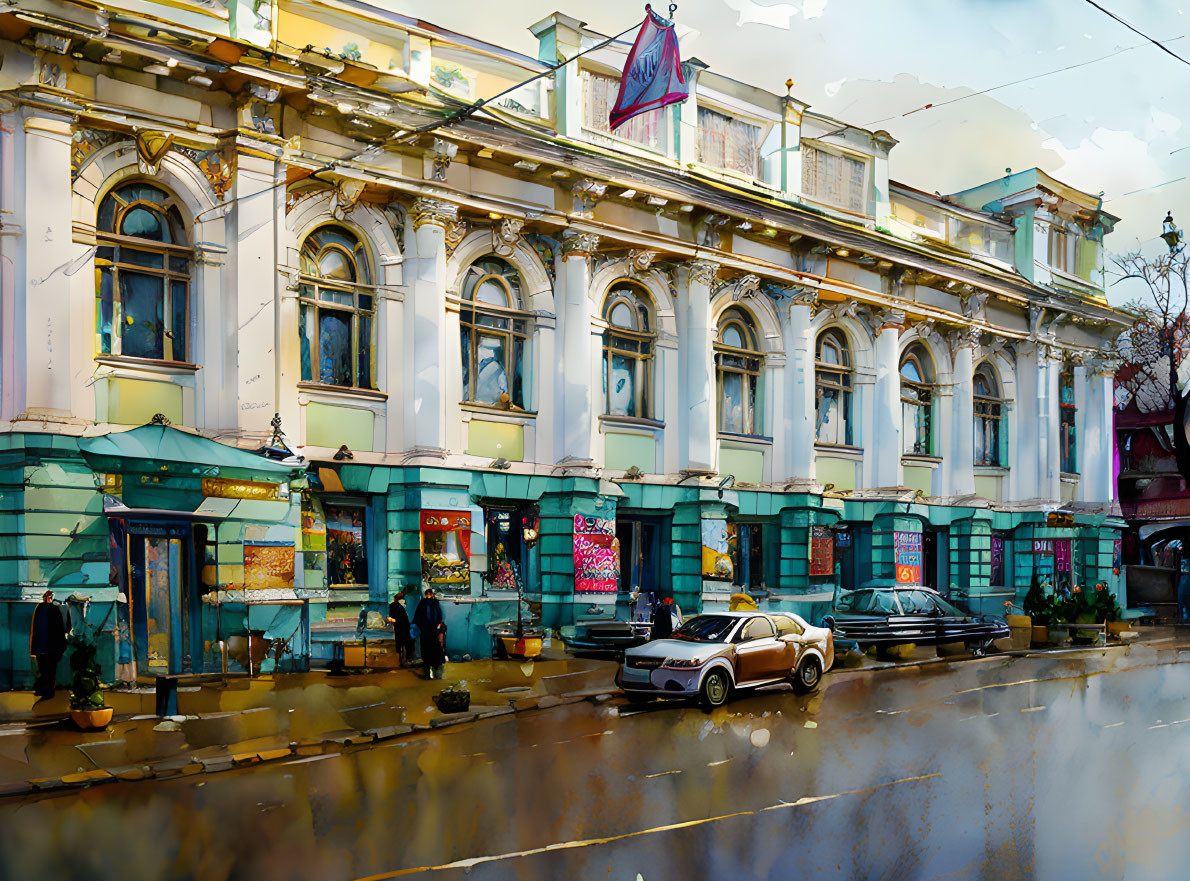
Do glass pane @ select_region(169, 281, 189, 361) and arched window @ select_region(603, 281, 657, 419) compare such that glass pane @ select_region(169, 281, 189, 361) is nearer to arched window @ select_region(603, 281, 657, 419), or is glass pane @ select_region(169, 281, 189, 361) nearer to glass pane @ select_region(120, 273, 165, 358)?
glass pane @ select_region(120, 273, 165, 358)

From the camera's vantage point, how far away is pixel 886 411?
106ft

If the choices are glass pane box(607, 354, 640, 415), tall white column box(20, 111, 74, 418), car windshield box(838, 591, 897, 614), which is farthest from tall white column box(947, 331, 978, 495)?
tall white column box(20, 111, 74, 418)

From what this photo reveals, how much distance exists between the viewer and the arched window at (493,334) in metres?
24.2

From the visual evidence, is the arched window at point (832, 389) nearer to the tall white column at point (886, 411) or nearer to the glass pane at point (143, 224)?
the tall white column at point (886, 411)

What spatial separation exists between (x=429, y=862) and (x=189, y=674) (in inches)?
453

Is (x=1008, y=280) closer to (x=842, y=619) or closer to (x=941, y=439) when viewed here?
(x=941, y=439)

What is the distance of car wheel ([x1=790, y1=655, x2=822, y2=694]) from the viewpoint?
18438mm

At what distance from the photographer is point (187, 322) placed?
20094mm

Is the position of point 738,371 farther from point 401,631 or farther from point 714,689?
point 714,689

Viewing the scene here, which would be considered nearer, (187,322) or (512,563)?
(187,322)

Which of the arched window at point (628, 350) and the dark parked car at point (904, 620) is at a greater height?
the arched window at point (628, 350)

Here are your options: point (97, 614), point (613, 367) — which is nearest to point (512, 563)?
point (613, 367)

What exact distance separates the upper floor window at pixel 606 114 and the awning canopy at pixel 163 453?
38.9 feet

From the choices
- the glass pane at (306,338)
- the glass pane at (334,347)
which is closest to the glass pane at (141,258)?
the glass pane at (306,338)
